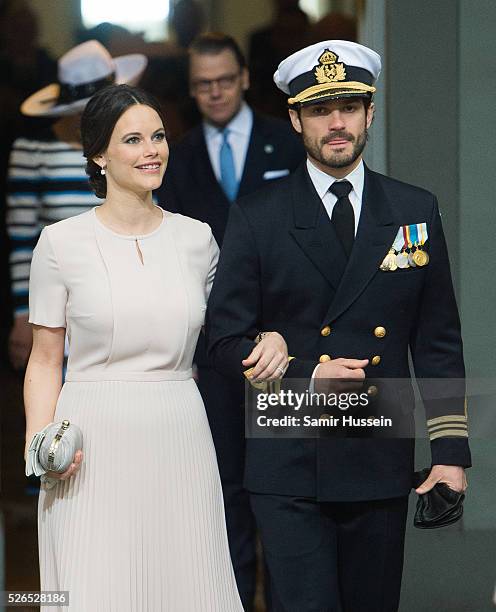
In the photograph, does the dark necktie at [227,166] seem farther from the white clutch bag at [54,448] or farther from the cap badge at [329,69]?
the white clutch bag at [54,448]

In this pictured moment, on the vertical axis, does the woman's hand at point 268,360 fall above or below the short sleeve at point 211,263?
below

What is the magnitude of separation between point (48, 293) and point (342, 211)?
79 cm

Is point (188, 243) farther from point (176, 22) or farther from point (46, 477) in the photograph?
point (176, 22)

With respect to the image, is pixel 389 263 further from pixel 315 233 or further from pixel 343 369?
pixel 343 369

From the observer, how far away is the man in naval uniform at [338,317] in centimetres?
391

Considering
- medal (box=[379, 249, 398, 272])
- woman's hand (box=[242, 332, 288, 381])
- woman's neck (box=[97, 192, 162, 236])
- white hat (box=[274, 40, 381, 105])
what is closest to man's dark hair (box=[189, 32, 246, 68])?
white hat (box=[274, 40, 381, 105])

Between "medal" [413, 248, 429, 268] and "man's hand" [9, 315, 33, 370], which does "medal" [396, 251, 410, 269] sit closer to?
"medal" [413, 248, 429, 268]

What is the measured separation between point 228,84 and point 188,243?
101 cm

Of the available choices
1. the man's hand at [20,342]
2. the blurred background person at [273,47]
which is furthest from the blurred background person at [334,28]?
the man's hand at [20,342]

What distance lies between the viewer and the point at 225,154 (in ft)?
15.9

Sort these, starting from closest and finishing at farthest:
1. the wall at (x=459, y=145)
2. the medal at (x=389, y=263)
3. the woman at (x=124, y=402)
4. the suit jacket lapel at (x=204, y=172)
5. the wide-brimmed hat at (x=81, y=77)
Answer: the woman at (x=124, y=402) → the medal at (x=389, y=263) → the wall at (x=459, y=145) → the suit jacket lapel at (x=204, y=172) → the wide-brimmed hat at (x=81, y=77)

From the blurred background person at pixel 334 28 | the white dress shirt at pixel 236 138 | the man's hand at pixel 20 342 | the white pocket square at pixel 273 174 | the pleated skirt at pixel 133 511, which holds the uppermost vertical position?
the blurred background person at pixel 334 28

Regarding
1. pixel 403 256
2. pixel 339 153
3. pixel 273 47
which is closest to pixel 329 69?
pixel 339 153

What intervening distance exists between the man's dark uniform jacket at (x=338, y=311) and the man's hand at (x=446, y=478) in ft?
0.08
